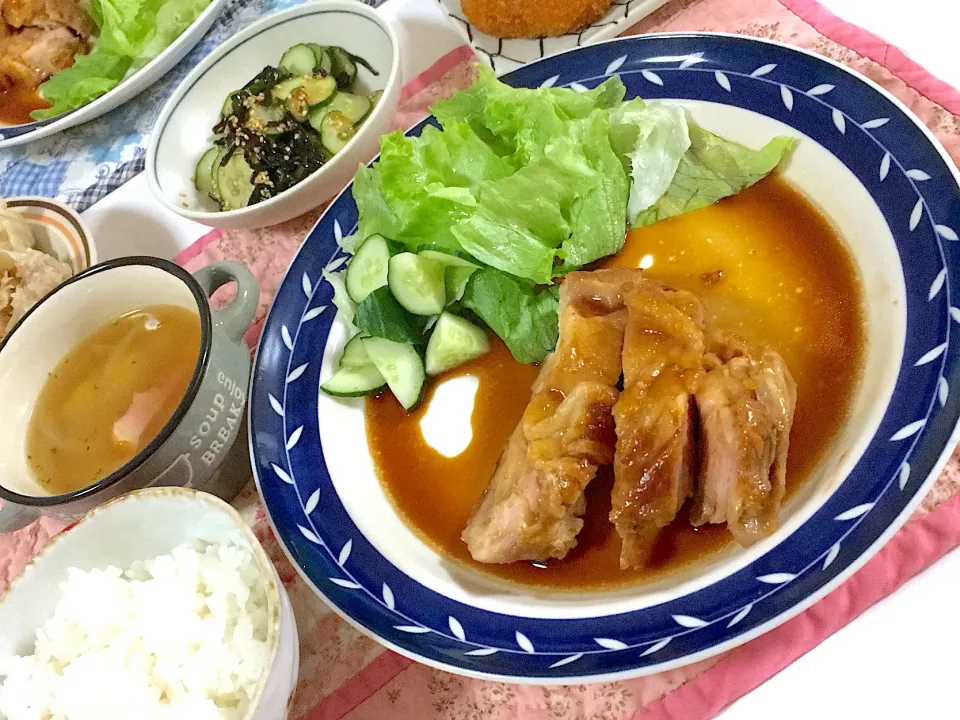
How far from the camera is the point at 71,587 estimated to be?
1880 millimetres

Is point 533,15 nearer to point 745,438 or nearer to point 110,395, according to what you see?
point 745,438

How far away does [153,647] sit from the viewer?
1.78 meters

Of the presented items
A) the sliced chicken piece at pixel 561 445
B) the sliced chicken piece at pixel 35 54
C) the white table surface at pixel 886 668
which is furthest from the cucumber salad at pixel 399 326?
the sliced chicken piece at pixel 35 54

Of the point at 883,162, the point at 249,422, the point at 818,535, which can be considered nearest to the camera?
the point at 818,535

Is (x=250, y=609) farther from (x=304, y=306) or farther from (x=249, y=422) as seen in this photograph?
(x=304, y=306)

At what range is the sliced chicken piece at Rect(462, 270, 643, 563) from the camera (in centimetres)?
184

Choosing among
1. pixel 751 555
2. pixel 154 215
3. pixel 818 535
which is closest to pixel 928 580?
pixel 818 535

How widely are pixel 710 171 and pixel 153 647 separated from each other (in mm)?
2209

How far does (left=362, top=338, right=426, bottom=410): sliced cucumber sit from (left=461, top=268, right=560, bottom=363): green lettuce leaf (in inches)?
11.6

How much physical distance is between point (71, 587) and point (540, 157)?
187 centimetres

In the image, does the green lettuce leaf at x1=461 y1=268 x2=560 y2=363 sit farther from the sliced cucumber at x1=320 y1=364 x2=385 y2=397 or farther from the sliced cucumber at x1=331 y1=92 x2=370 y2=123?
the sliced cucumber at x1=331 y1=92 x2=370 y2=123

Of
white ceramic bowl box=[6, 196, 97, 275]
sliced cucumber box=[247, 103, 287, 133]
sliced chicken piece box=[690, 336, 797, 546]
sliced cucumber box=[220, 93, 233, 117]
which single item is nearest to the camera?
sliced chicken piece box=[690, 336, 797, 546]

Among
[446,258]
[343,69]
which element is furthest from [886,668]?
[343,69]

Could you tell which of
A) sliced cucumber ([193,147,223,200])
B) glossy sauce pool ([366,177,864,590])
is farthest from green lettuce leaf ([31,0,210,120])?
glossy sauce pool ([366,177,864,590])
